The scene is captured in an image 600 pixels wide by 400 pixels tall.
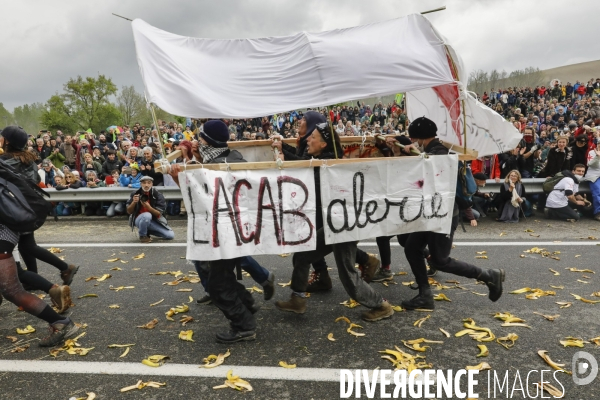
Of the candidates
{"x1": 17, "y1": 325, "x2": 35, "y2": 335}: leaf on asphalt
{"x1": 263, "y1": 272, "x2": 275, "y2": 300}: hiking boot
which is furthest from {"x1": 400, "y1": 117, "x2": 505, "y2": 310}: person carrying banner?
{"x1": 17, "y1": 325, "x2": 35, "y2": 335}: leaf on asphalt

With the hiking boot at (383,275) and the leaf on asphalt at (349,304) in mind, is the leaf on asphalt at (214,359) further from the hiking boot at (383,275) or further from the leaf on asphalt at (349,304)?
the hiking boot at (383,275)

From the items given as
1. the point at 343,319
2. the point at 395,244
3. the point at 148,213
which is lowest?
the point at 343,319

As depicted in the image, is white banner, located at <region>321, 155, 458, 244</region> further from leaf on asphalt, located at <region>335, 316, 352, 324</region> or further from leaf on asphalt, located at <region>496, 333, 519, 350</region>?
leaf on asphalt, located at <region>496, 333, 519, 350</region>

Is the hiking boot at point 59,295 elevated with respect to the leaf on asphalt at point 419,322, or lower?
elevated

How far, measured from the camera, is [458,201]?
445 centimetres

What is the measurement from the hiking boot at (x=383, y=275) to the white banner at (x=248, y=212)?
166cm

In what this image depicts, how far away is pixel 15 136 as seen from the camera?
13.7 feet

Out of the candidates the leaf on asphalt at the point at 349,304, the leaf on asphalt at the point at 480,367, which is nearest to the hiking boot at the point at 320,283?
the leaf on asphalt at the point at 349,304

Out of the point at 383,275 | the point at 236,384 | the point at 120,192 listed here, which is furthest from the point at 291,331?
the point at 120,192

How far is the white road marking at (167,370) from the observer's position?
3.18 meters

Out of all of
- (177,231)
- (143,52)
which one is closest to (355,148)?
(143,52)

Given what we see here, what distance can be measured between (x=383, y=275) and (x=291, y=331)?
1704 millimetres

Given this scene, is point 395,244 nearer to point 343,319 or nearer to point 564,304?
point 564,304

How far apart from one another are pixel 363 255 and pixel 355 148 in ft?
4.52
